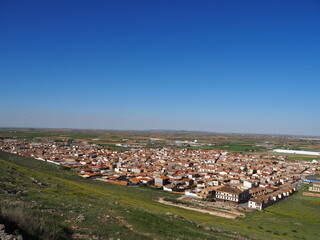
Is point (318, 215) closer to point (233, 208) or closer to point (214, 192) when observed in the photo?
point (233, 208)

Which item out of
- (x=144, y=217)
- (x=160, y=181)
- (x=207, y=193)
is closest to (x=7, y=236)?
(x=144, y=217)

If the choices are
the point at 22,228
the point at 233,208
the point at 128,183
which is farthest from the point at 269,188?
the point at 22,228

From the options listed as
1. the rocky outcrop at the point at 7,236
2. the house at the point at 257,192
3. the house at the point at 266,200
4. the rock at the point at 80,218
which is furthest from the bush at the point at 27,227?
the house at the point at 257,192

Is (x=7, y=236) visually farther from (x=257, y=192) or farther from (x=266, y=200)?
(x=257, y=192)

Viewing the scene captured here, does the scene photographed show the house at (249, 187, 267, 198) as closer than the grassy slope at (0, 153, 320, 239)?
No

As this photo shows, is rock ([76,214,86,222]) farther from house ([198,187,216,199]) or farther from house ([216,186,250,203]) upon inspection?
house ([216,186,250,203])

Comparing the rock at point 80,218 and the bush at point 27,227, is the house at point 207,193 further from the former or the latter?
the bush at point 27,227

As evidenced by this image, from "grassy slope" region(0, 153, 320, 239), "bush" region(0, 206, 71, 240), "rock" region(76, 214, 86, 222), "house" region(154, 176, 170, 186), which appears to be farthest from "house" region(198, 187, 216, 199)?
"bush" region(0, 206, 71, 240)

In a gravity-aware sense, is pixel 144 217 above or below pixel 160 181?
above
